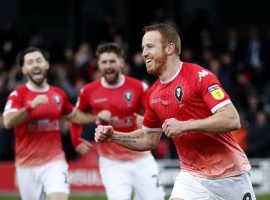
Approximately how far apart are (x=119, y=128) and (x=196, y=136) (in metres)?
2.97

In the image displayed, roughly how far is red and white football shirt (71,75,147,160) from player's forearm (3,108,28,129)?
1.10 metres

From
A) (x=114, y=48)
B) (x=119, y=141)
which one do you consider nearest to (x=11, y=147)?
(x=114, y=48)

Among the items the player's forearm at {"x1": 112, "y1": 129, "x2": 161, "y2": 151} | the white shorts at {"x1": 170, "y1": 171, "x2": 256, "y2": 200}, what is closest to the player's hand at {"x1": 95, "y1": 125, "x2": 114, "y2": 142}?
the player's forearm at {"x1": 112, "y1": 129, "x2": 161, "y2": 151}

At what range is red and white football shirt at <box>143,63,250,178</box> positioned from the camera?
8180 mm

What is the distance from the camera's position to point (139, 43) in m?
23.2

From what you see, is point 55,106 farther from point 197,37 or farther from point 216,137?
point 197,37

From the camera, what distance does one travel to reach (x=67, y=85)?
1922 cm

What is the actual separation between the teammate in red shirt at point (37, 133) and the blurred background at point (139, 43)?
649cm

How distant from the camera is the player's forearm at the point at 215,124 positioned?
7680mm

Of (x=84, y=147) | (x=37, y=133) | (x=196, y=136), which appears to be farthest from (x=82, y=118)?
(x=196, y=136)

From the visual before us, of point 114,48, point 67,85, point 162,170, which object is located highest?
point 114,48

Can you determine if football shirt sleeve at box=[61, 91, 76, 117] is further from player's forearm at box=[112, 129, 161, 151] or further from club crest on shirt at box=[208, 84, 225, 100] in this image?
club crest on shirt at box=[208, 84, 225, 100]

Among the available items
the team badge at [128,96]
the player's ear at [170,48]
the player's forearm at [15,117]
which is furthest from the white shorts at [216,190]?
the team badge at [128,96]

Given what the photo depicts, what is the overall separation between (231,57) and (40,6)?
707 centimetres
